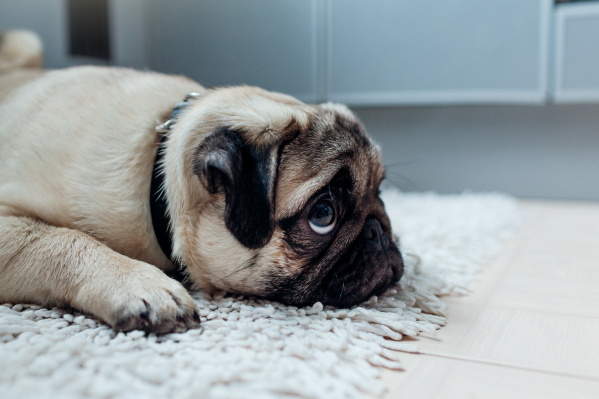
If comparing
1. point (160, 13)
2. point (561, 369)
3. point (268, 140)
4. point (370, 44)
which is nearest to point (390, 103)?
point (370, 44)

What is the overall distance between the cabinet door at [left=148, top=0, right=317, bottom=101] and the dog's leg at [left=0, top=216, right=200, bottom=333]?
2952 millimetres

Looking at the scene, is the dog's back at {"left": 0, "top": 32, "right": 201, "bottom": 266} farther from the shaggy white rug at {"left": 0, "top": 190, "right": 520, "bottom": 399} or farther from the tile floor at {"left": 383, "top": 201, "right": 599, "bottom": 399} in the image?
the tile floor at {"left": 383, "top": 201, "right": 599, "bottom": 399}

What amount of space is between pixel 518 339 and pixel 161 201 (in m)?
1.20

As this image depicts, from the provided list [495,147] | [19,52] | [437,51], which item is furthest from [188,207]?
[495,147]

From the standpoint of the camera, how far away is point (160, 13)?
4762 mm

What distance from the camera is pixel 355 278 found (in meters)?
1.62

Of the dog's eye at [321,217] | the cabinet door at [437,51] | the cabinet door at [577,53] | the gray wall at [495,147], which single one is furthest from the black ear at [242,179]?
the cabinet door at [577,53]

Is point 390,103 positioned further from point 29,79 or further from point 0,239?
point 0,239

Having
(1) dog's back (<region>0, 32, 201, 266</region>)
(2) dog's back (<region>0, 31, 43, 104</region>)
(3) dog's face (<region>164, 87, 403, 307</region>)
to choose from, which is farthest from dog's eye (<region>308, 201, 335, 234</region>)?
(2) dog's back (<region>0, 31, 43, 104</region>)

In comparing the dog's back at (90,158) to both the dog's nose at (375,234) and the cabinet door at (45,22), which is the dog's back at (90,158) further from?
the cabinet door at (45,22)

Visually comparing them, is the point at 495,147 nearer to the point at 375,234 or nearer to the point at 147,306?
Result: the point at 375,234

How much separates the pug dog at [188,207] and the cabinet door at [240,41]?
2.43 metres

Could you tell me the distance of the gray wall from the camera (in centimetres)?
414

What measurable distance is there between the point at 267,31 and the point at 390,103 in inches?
48.3
